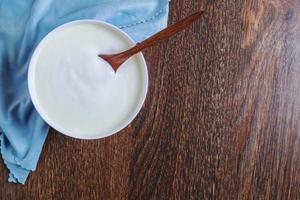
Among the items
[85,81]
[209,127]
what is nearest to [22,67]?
[85,81]

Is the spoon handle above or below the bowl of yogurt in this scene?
above

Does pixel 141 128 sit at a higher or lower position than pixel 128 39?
lower

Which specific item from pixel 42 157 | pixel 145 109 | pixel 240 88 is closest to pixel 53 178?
pixel 42 157

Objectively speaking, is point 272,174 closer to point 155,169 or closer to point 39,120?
point 155,169

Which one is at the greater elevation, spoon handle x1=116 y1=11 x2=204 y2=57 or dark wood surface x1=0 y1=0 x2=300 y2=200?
spoon handle x1=116 y1=11 x2=204 y2=57

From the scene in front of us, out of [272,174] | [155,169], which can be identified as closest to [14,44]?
[155,169]
